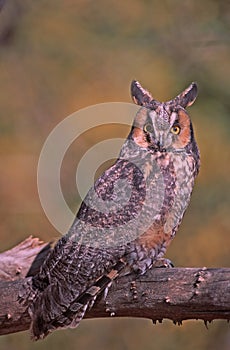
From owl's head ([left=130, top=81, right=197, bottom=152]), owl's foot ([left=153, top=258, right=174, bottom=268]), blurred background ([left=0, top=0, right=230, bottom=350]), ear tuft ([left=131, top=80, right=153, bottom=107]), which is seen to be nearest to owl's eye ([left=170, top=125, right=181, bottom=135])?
owl's head ([left=130, top=81, right=197, bottom=152])

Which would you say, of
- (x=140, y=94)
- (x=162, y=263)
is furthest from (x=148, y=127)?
(x=162, y=263)

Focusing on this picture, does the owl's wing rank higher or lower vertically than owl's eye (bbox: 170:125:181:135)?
lower

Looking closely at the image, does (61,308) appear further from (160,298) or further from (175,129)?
(175,129)

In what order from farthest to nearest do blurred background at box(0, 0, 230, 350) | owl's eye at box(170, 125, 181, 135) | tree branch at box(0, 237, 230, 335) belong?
blurred background at box(0, 0, 230, 350)
owl's eye at box(170, 125, 181, 135)
tree branch at box(0, 237, 230, 335)

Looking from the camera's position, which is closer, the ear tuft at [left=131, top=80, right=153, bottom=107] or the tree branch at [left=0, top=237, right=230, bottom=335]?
the tree branch at [left=0, top=237, right=230, bottom=335]

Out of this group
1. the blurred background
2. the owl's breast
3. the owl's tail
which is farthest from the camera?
the blurred background

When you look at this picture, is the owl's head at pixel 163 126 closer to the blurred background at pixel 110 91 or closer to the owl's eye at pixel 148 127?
the owl's eye at pixel 148 127

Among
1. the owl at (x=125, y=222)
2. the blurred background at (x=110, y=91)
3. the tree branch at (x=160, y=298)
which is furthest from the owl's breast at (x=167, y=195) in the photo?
the blurred background at (x=110, y=91)

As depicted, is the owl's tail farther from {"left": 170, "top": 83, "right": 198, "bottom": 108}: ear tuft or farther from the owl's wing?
{"left": 170, "top": 83, "right": 198, "bottom": 108}: ear tuft
